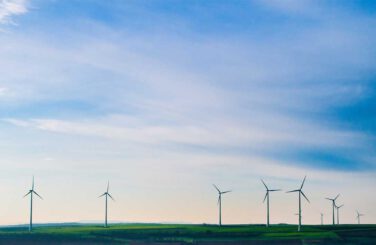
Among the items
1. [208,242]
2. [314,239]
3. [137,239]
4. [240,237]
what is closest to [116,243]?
[137,239]

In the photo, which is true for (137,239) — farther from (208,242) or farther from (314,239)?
(314,239)

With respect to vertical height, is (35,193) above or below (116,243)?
above

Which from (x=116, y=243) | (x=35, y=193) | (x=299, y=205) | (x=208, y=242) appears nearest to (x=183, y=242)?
(x=208, y=242)

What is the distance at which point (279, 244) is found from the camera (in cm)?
13100

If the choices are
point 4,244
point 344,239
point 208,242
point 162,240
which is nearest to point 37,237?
point 4,244

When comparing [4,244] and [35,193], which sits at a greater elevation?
[35,193]

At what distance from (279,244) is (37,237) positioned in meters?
63.1

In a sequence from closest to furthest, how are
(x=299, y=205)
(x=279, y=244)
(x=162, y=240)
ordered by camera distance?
(x=279, y=244)
(x=162, y=240)
(x=299, y=205)

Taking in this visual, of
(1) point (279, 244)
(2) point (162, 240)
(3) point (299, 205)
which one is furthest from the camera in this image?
(3) point (299, 205)

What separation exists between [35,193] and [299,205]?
281 feet

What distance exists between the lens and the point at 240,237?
14712 centimetres

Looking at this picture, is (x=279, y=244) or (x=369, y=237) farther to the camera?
(x=369, y=237)

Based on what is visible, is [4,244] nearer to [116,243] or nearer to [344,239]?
[116,243]

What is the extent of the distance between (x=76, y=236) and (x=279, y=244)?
53064 mm
